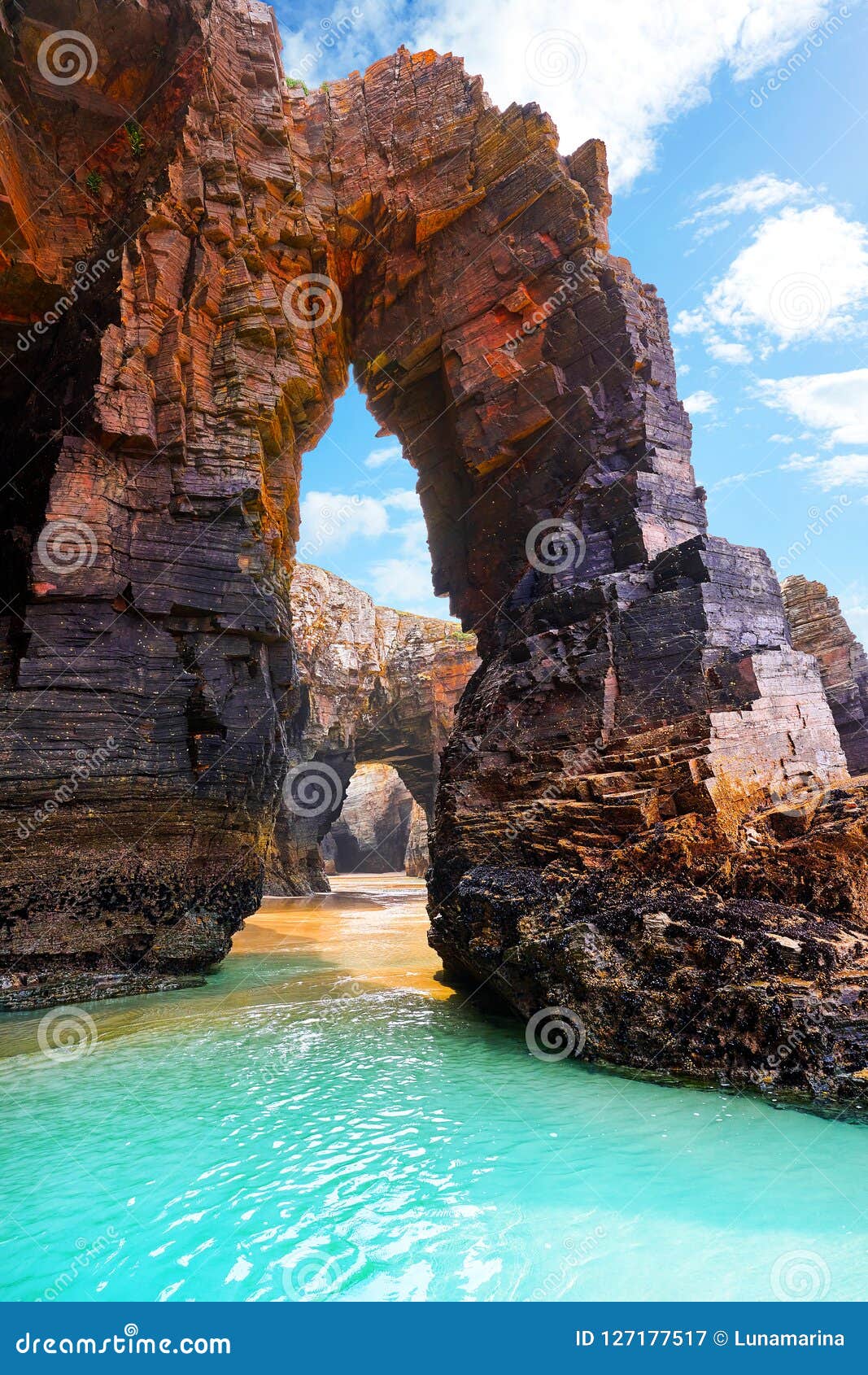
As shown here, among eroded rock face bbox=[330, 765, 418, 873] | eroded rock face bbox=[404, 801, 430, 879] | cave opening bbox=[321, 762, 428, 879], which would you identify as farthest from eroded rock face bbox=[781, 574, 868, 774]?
Answer: eroded rock face bbox=[330, 765, 418, 873]

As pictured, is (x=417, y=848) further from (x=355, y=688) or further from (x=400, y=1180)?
(x=400, y=1180)

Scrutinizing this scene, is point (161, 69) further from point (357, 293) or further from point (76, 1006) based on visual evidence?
point (76, 1006)

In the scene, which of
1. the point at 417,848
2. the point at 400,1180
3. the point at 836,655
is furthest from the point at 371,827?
the point at 400,1180

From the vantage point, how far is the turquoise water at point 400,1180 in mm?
3723

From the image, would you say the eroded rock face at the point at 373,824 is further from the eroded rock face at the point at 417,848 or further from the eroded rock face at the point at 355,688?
the eroded rock face at the point at 355,688

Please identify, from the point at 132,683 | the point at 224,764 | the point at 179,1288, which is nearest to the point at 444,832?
the point at 224,764

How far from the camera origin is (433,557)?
19.1 m

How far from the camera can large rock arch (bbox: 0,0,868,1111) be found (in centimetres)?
777

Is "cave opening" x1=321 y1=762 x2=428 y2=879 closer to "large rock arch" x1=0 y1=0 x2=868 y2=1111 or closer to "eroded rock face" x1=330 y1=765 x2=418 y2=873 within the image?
"eroded rock face" x1=330 y1=765 x2=418 y2=873

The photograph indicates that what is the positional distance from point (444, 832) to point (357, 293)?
16.1 m

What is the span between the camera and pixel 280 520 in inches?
651

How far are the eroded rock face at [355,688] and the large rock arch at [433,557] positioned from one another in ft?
65.1

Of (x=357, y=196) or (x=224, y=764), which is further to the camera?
(x=357, y=196)

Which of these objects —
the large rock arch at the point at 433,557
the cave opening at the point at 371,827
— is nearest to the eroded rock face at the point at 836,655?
the large rock arch at the point at 433,557
